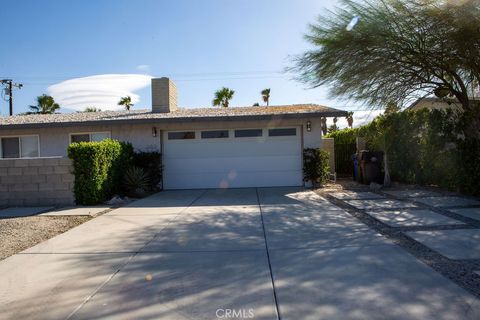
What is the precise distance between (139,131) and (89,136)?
6.43ft

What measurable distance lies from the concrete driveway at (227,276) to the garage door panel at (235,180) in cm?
642

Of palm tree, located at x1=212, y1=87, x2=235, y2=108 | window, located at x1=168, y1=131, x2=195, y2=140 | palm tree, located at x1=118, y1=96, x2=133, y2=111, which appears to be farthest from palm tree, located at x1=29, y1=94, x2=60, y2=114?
window, located at x1=168, y1=131, x2=195, y2=140

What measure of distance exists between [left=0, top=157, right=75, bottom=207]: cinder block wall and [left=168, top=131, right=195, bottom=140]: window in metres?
4.43

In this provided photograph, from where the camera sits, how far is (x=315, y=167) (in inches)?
508

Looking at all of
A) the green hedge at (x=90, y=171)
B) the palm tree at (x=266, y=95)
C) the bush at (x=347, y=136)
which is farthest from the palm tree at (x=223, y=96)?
the green hedge at (x=90, y=171)

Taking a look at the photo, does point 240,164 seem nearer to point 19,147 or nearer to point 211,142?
A: point 211,142

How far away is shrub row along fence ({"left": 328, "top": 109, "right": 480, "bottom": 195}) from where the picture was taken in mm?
9945

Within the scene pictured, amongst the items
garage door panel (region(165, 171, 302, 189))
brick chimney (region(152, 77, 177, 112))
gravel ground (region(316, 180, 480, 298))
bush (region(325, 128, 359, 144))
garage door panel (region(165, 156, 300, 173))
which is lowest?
gravel ground (region(316, 180, 480, 298))

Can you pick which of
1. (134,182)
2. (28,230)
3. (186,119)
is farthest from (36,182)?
(186,119)

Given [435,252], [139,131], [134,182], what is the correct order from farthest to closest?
[139,131] → [134,182] → [435,252]

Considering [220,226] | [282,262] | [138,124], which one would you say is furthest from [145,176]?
[282,262]

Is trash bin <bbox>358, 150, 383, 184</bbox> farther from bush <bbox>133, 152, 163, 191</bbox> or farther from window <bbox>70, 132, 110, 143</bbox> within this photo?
window <bbox>70, 132, 110, 143</bbox>

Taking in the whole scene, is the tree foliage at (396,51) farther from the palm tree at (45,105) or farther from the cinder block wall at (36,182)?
the palm tree at (45,105)

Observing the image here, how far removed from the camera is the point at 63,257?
16.8ft
